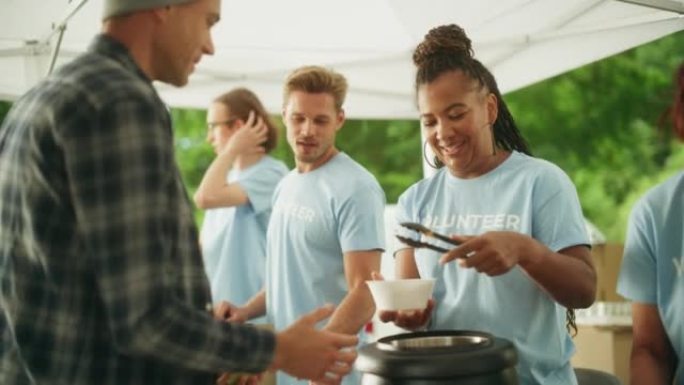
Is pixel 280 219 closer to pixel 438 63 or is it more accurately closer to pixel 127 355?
pixel 438 63

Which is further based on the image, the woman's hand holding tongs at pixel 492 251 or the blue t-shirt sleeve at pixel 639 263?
the blue t-shirt sleeve at pixel 639 263

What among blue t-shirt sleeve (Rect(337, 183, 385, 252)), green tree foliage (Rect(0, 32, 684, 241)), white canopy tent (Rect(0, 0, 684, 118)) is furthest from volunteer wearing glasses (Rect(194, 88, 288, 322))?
green tree foliage (Rect(0, 32, 684, 241))

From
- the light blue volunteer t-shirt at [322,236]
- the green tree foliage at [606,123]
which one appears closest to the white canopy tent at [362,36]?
the light blue volunteer t-shirt at [322,236]

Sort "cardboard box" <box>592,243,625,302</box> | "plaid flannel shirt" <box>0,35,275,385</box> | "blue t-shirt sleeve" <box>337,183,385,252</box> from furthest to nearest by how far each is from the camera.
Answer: "cardboard box" <box>592,243,625,302</box> → "blue t-shirt sleeve" <box>337,183,385,252</box> → "plaid flannel shirt" <box>0,35,275,385</box>

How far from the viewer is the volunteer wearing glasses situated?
3322 millimetres

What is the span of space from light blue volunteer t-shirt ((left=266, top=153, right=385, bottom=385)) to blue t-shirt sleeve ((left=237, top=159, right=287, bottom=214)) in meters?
0.70

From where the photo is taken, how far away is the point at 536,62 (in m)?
3.78

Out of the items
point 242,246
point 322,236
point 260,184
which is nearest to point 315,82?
point 322,236

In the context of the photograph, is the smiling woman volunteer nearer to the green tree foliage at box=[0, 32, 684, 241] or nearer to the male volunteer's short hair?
the male volunteer's short hair

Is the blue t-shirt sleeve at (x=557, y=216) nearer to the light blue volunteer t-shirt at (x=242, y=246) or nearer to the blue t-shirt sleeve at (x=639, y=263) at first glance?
the blue t-shirt sleeve at (x=639, y=263)

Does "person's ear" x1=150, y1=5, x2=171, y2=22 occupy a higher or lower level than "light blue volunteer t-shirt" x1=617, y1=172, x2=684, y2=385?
higher

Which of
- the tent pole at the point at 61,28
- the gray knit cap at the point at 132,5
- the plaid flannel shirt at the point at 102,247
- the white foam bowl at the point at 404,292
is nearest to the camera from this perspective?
the plaid flannel shirt at the point at 102,247

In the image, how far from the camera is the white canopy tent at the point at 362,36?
3.24m

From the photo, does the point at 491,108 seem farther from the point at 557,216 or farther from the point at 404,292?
the point at 404,292
